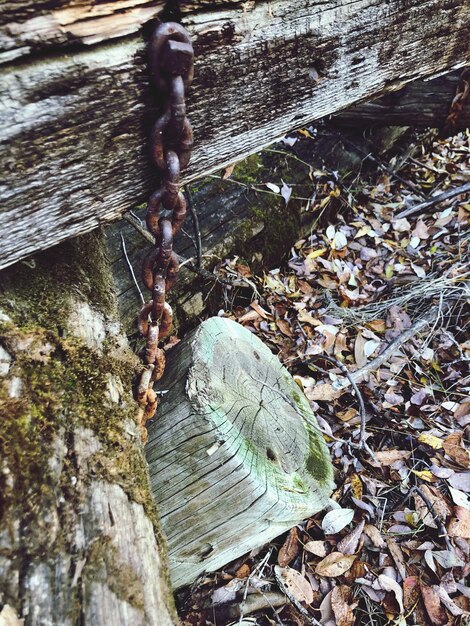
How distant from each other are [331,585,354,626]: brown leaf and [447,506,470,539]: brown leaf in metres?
0.68

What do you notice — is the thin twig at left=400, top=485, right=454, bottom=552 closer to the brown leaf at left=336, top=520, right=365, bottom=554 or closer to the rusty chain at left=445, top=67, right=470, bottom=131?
the brown leaf at left=336, top=520, right=365, bottom=554

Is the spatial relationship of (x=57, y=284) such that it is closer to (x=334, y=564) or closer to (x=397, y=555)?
(x=334, y=564)

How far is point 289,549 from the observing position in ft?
8.79

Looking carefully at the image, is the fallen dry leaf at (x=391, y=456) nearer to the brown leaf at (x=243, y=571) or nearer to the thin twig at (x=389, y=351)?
the thin twig at (x=389, y=351)

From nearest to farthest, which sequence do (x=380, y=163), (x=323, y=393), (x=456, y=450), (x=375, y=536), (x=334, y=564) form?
(x=334, y=564), (x=375, y=536), (x=456, y=450), (x=323, y=393), (x=380, y=163)

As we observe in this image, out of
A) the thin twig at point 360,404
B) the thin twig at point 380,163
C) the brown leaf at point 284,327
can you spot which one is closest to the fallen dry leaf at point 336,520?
the thin twig at point 360,404

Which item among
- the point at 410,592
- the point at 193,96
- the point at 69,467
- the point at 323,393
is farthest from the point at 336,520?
the point at 193,96

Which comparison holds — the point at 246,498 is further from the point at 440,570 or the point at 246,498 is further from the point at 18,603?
the point at 440,570

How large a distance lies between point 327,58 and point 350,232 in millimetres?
2948

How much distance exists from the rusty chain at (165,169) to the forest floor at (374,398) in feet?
4.56

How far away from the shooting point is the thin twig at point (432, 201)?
15.2 ft

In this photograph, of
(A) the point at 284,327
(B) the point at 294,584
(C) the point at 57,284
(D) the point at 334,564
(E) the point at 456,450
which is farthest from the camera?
(A) the point at 284,327

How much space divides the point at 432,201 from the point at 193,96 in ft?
12.6

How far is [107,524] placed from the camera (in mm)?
1149
